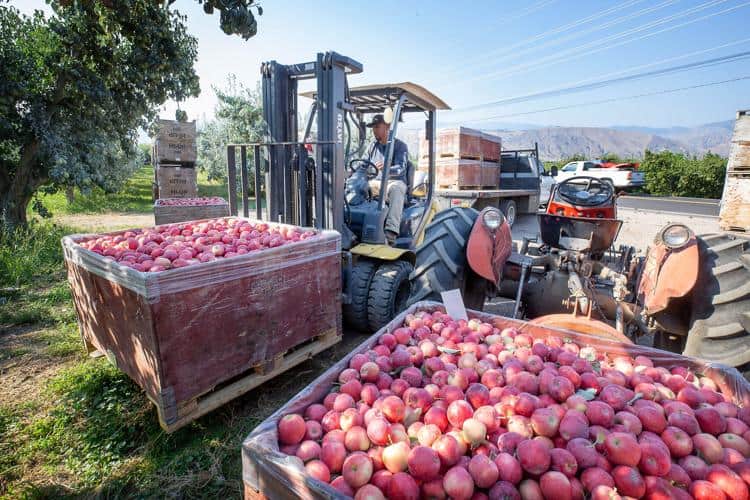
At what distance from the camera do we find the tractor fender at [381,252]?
180 inches

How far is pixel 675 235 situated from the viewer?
9.43 feet

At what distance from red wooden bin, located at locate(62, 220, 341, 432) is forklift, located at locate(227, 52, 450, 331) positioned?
0.97 meters

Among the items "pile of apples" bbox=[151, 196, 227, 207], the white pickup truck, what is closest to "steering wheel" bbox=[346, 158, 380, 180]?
"pile of apples" bbox=[151, 196, 227, 207]

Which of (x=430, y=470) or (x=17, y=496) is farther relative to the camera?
(x=17, y=496)

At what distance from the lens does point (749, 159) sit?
10.7 feet

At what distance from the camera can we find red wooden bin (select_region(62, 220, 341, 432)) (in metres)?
2.54

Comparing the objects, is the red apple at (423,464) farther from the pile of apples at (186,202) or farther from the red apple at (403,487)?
the pile of apples at (186,202)

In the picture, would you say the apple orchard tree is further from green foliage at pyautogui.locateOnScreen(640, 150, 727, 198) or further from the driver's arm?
green foliage at pyautogui.locateOnScreen(640, 150, 727, 198)

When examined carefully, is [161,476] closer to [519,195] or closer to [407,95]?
[407,95]

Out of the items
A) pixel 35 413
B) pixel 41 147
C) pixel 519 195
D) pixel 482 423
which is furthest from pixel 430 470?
pixel 519 195

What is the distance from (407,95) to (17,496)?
5076 millimetres

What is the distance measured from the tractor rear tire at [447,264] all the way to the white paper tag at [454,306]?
2.98 feet

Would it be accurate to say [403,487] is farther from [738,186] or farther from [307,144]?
[307,144]

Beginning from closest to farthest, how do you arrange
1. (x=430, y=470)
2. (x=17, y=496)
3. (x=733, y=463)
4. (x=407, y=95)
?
(x=430, y=470)
(x=733, y=463)
(x=17, y=496)
(x=407, y=95)
